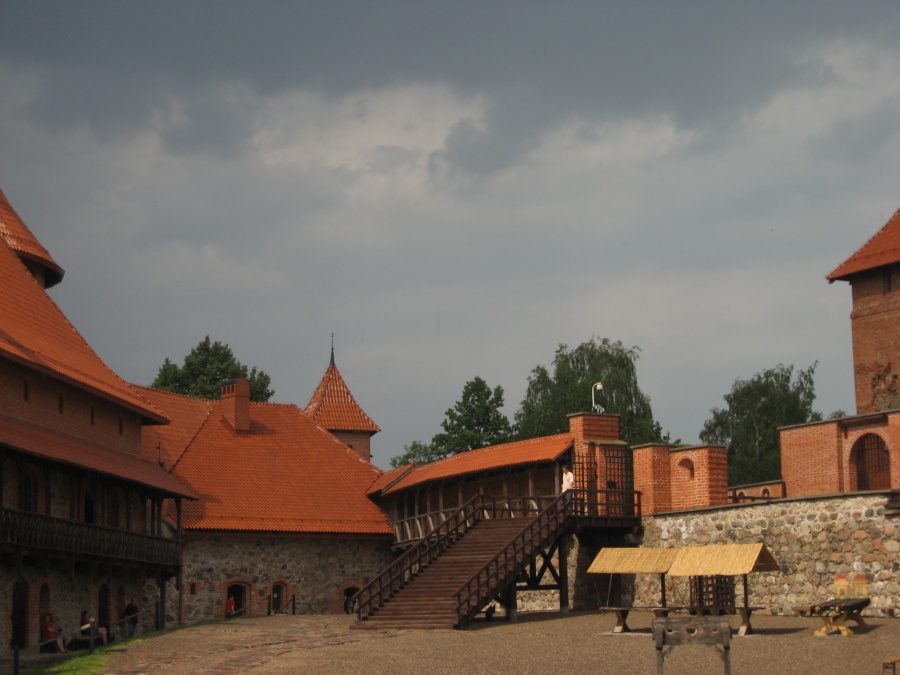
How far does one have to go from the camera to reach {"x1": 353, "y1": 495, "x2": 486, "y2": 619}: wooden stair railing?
87.5ft

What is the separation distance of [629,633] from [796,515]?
4.21 m

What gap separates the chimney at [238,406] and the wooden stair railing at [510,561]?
45.0 feet

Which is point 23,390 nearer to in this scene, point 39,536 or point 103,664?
point 39,536

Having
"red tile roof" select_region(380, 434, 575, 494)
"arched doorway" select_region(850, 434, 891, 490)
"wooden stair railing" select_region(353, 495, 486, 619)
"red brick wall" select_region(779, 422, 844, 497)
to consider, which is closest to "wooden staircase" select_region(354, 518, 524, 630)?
"wooden stair railing" select_region(353, 495, 486, 619)

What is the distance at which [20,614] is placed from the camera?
85.6 ft

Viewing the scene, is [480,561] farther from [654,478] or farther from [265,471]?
[265,471]

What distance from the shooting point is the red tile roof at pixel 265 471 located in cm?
3634

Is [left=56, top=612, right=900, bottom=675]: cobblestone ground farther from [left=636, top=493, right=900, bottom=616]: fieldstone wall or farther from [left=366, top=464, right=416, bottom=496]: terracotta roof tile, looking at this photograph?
[left=366, top=464, right=416, bottom=496]: terracotta roof tile

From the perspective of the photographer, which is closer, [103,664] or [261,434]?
[103,664]

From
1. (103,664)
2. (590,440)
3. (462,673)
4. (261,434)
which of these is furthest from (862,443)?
(261,434)

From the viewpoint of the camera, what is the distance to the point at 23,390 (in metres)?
27.5

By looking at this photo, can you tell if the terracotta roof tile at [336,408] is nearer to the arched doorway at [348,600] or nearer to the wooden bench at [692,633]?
the arched doorway at [348,600]

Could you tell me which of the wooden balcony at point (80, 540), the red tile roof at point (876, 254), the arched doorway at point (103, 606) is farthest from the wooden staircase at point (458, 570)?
the red tile roof at point (876, 254)

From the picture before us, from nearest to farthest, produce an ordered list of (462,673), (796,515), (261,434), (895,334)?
1. (462,673)
2. (796,515)
3. (895,334)
4. (261,434)
